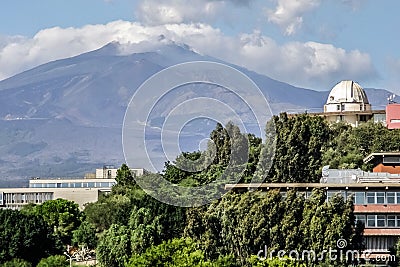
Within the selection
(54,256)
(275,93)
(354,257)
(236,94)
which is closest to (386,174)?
(354,257)

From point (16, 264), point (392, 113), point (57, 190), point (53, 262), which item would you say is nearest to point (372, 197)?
Result: point (53, 262)

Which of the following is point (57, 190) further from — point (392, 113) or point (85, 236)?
point (85, 236)

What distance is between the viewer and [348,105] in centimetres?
8619

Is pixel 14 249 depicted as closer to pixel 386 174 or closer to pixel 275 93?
pixel 386 174

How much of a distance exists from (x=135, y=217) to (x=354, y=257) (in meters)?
11.2

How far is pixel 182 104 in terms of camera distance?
5806 centimetres

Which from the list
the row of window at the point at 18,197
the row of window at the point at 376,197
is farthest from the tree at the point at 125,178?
the row of window at the point at 18,197

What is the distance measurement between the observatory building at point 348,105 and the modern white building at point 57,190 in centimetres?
2249

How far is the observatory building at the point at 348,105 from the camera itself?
263 feet

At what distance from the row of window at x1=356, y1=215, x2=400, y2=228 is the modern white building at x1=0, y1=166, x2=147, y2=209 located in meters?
52.0

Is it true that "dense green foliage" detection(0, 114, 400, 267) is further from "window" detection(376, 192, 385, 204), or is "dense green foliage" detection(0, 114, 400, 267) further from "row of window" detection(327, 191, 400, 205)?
"window" detection(376, 192, 385, 204)

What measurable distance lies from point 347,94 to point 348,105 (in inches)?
79.3

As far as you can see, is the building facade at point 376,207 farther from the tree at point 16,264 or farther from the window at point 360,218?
the tree at point 16,264

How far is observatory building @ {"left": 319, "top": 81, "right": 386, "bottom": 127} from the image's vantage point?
80.1m
